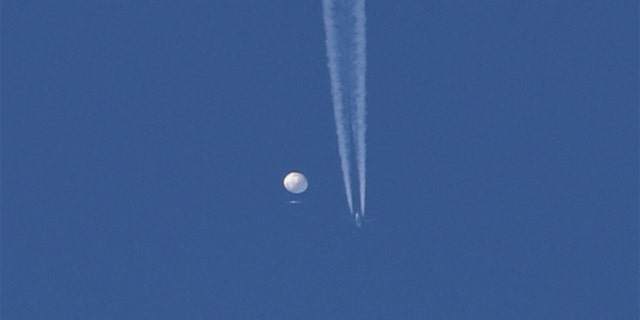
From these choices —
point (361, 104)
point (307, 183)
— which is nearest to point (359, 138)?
point (361, 104)

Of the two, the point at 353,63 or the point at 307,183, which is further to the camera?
the point at 307,183

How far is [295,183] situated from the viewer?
119688 millimetres

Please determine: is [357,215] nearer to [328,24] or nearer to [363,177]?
[363,177]

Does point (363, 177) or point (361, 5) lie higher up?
point (361, 5)

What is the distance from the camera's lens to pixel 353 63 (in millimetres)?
108312

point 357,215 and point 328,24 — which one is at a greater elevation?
point 328,24

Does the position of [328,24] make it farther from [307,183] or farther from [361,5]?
[307,183]

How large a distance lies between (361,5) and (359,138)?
7.02 metres

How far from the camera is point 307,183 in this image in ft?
393

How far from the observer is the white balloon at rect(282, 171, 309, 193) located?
120 meters

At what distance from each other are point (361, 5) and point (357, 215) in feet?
42.7

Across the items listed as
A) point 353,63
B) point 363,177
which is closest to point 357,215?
point 363,177

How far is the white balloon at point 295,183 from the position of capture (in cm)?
11969

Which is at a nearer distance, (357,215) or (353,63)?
(353,63)
